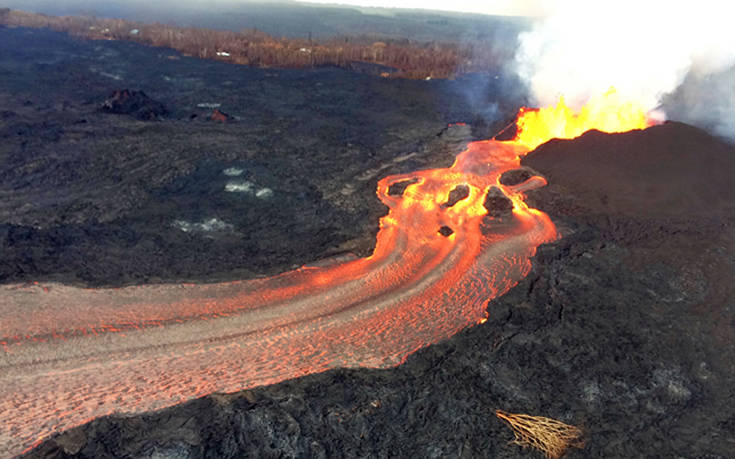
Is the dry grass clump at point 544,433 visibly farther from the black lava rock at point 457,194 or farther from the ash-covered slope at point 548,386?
the black lava rock at point 457,194

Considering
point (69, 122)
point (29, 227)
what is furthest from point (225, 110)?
point (29, 227)

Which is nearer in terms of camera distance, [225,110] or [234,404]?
[234,404]

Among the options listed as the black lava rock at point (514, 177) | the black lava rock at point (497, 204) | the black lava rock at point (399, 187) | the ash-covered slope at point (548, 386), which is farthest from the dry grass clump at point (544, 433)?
the black lava rock at point (514, 177)

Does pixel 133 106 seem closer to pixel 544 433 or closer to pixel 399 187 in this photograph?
pixel 399 187

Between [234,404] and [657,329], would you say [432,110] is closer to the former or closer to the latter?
[657,329]

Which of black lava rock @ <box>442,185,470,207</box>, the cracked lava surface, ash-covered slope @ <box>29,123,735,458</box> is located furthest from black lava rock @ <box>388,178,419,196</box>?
ash-covered slope @ <box>29,123,735,458</box>

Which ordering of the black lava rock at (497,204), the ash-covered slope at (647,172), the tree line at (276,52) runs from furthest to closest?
the tree line at (276,52), the ash-covered slope at (647,172), the black lava rock at (497,204)

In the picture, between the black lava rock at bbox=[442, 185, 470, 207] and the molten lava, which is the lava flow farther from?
the molten lava
